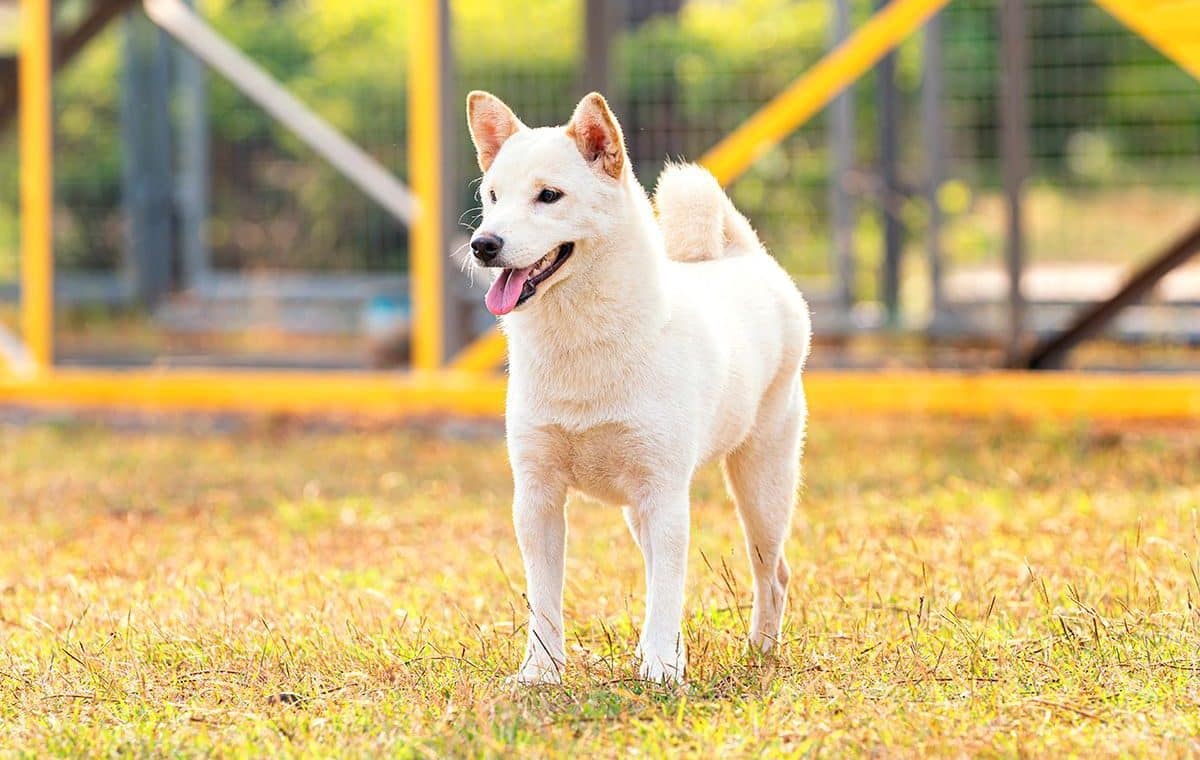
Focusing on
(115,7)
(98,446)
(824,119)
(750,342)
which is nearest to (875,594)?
(750,342)

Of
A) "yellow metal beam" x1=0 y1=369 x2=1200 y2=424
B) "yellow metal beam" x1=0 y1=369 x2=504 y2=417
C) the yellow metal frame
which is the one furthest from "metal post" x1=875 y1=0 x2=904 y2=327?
"yellow metal beam" x1=0 y1=369 x2=504 y2=417

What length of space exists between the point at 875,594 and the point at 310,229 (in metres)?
7.06

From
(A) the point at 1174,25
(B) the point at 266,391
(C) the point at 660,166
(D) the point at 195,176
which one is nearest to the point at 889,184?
(C) the point at 660,166

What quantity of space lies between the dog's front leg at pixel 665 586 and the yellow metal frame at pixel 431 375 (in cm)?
380

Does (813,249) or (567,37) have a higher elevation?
(567,37)

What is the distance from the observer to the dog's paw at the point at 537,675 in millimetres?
3305

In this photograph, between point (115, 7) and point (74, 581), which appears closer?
point (74, 581)

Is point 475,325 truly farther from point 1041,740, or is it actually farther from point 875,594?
point 1041,740

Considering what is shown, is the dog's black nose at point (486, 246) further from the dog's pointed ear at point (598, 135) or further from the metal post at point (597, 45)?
the metal post at point (597, 45)

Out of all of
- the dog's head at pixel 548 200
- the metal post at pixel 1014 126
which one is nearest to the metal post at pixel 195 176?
the metal post at pixel 1014 126

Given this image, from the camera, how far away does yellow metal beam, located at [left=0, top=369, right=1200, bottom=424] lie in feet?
22.8

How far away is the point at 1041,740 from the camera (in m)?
2.89

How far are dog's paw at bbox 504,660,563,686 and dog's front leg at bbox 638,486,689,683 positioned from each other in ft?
0.57

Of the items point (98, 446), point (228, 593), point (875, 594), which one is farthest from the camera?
point (98, 446)
